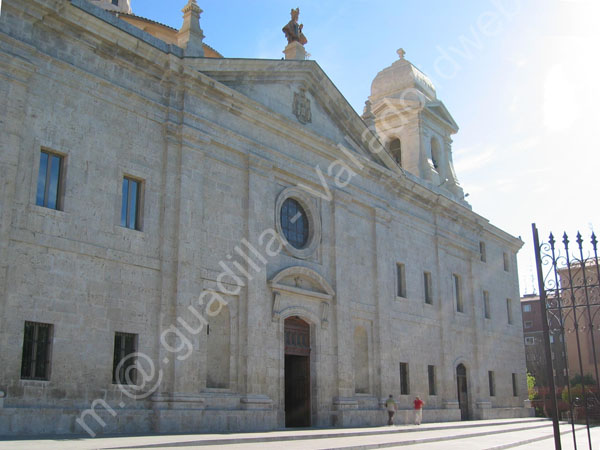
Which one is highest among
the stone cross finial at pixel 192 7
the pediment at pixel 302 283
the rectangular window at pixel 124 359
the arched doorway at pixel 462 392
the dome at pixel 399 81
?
the dome at pixel 399 81

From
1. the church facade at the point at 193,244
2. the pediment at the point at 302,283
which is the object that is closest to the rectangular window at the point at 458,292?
the church facade at the point at 193,244

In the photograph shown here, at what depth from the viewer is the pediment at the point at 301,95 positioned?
21344mm

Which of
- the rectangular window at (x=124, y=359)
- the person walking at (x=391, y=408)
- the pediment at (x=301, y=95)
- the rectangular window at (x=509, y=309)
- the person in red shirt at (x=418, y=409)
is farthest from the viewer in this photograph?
the rectangular window at (x=509, y=309)

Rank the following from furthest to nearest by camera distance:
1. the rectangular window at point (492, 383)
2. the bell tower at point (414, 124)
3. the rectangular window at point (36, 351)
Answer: the rectangular window at point (492, 383)
the bell tower at point (414, 124)
the rectangular window at point (36, 351)

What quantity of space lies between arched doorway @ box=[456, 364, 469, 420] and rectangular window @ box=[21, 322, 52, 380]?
21.0 m

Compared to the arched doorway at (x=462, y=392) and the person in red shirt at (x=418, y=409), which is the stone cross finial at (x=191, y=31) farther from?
the arched doorway at (x=462, y=392)

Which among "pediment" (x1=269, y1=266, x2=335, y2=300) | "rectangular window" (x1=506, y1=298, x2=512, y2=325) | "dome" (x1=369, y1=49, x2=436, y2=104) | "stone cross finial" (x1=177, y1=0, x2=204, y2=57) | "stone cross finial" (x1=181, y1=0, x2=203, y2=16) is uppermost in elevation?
"dome" (x1=369, y1=49, x2=436, y2=104)

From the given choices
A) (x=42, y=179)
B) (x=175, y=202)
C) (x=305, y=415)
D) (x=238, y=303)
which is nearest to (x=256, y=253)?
(x=238, y=303)

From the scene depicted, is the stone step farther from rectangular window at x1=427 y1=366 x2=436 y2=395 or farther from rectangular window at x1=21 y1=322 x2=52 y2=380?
rectangular window at x1=427 y1=366 x2=436 y2=395

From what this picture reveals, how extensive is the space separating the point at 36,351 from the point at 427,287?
19.4 metres

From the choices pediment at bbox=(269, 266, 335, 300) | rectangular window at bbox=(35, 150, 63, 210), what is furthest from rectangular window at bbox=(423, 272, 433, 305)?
rectangular window at bbox=(35, 150, 63, 210)

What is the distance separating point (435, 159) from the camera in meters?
34.6

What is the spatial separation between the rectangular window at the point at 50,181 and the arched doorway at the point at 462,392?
21.5 meters

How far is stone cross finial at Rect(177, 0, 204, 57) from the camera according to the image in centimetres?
2006
